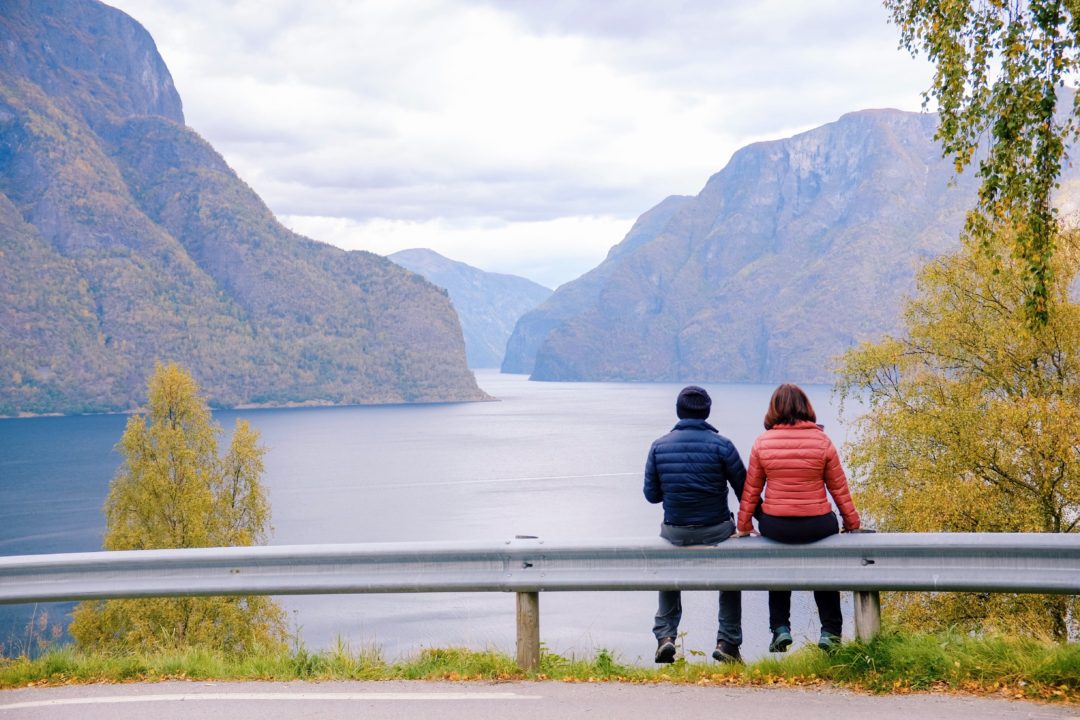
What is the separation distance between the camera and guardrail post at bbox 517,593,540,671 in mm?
6070

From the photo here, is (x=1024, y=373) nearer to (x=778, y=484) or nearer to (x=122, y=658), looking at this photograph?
(x=778, y=484)

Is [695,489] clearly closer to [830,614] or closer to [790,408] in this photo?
[790,408]

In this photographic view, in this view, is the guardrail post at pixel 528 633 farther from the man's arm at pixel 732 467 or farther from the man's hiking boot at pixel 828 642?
the man's hiking boot at pixel 828 642

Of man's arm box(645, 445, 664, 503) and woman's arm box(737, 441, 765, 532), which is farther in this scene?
man's arm box(645, 445, 664, 503)

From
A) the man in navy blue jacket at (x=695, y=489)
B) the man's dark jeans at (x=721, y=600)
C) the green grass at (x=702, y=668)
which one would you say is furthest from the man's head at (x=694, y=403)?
the green grass at (x=702, y=668)

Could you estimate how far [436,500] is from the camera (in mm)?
76625

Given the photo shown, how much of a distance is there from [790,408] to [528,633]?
2.18 m

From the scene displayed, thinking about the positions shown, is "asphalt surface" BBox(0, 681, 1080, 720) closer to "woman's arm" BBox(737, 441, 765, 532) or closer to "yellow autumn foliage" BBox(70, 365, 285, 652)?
"woman's arm" BBox(737, 441, 765, 532)

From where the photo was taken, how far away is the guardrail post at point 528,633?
19.9 ft

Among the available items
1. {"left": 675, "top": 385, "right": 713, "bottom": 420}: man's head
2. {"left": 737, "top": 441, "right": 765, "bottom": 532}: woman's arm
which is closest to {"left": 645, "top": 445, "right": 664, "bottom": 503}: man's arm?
{"left": 675, "top": 385, "right": 713, "bottom": 420}: man's head

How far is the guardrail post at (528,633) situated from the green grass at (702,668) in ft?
0.21

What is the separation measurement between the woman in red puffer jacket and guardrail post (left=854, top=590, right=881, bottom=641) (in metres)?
0.20

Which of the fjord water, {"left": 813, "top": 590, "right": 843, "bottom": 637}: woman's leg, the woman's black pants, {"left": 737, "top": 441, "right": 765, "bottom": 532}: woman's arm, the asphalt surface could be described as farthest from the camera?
the fjord water

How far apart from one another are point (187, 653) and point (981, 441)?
1862 centimetres
